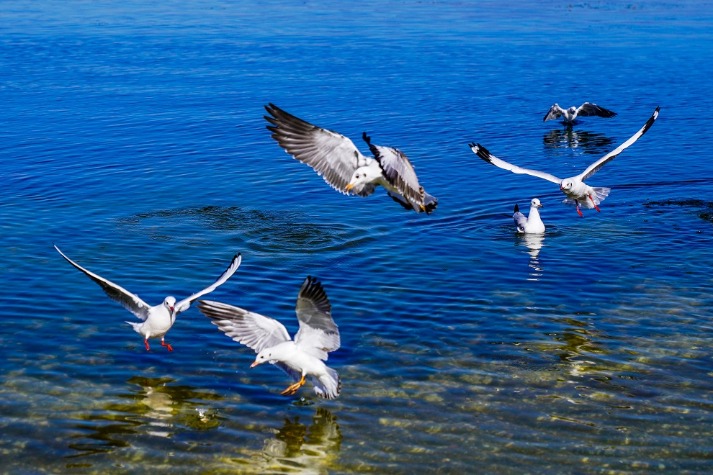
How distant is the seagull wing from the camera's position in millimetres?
31516

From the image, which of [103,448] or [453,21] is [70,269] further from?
[453,21]

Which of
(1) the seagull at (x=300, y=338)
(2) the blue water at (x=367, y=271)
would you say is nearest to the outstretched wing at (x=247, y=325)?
(1) the seagull at (x=300, y=338)

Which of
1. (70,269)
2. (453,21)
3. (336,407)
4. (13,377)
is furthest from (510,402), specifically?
(453,21)

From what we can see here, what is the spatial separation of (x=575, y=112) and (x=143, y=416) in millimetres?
21771

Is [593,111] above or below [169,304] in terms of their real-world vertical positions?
above

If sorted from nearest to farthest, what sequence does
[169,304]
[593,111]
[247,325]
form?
[247,325] → [169,304] → [593,111]

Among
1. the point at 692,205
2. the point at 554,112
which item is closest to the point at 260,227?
the point at 692,205

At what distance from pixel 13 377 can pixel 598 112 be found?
74.1ft

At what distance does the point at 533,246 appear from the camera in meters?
20.0

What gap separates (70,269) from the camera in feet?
60.2

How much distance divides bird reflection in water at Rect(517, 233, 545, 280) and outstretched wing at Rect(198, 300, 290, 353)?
254 inches

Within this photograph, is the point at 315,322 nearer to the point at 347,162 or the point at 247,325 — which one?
the point at 247,325

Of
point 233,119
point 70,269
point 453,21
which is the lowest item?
point 70,269

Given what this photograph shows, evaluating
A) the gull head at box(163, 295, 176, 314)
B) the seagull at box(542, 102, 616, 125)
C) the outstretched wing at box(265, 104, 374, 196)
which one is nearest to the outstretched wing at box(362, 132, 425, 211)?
the outstretched wing at box(265, 104, 374, 196)
